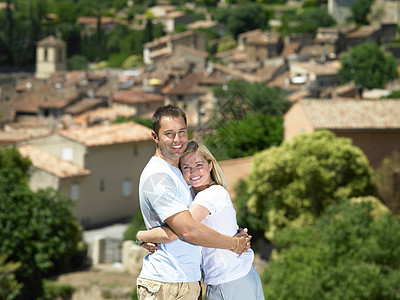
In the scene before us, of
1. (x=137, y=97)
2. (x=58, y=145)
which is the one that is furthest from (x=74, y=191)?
(x=137, y=97)

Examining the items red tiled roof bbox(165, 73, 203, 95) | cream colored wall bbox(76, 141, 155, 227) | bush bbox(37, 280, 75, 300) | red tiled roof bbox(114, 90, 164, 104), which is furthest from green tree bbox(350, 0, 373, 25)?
bush bbox(37, 280, 75, 300)

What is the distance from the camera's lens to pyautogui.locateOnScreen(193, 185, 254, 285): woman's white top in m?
4.14

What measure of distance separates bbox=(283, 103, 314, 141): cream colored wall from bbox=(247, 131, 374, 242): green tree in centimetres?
348

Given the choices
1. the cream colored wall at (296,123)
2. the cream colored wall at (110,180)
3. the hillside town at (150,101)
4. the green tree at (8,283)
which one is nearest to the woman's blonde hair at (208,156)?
the hillside town at (150,101)

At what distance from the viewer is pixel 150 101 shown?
2008 inches

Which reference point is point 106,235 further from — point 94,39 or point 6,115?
point 94,39

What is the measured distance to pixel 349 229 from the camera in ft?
64.7

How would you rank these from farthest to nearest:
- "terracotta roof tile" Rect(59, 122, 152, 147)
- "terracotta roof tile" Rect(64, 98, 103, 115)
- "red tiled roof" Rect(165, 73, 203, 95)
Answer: "red tiled roof" Rect(165, 73, 203, 95), "terracotta roof tile" Rect(64, 98, 103, 115), "terracotta roof tile" Rect(59, 122, 152, 147)

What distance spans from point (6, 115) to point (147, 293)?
51.7 m

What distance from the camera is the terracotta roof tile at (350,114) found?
28.3 meters

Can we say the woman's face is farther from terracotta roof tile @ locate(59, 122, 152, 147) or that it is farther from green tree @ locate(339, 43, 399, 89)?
green tree @ locate(339, 43, 399, 89)

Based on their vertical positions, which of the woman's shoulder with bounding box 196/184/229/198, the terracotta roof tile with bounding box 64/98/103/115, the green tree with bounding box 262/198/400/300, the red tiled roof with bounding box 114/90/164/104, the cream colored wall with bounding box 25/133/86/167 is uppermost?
the woman's shoulder with bounding box 196/184/229/198

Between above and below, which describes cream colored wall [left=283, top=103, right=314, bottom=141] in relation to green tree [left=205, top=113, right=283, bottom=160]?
above

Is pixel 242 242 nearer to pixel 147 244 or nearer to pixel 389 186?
pixel 147 244
